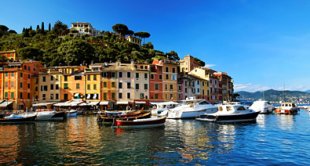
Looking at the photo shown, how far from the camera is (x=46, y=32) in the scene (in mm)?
132750

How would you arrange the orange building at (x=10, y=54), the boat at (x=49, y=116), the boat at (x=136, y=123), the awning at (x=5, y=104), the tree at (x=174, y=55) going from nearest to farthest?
the boat at (x=136, y=123) → the boat at (x=49, y=116) → the awning at (x=5, y=104) → the orange building at (x=10, y=54) → the tree at (x=174, y=55)

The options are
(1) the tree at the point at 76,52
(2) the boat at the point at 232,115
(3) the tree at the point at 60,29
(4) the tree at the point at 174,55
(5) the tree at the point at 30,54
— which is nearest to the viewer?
(2) the boat at the point at 232,115

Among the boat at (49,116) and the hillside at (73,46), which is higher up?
the hillside at (73,46)

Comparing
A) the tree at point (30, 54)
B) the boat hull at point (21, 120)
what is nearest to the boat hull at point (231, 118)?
the boat hull at point (21, 120)

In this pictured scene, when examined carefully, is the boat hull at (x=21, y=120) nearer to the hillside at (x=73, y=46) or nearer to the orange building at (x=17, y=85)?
the orange building at (x=17, y=85)

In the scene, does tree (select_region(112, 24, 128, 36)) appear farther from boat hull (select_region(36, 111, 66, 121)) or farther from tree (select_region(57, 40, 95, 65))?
boat hull (select_region(36, 111, 66, 121))

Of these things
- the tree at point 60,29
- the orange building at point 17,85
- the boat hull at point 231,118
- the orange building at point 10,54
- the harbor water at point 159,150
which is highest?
the tree at point 60,29

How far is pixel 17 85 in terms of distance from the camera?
64062 mm

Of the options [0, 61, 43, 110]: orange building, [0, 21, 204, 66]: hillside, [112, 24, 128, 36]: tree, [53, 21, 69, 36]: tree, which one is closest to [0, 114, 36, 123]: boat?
[0, 61, 43, 110]: orange building

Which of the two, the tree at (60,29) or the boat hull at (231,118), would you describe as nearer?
the boat hull at (231,118)

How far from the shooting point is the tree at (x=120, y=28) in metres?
137

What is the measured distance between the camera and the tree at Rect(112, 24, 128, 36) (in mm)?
136875

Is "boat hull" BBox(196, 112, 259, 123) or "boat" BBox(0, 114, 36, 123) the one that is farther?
"boat" BBox(0, 114, 36, 123)

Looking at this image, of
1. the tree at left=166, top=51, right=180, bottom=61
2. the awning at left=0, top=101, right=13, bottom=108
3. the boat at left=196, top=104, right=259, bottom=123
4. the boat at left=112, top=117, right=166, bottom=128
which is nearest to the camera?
the boat at left=112, top=117, right=166, bottom=128
